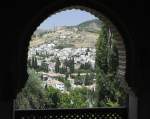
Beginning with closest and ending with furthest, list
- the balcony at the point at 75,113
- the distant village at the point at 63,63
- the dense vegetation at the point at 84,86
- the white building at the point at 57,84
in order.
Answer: the balcony at the point at 75,113 → the dense vegetation at the point at 84,86 → the white building at the point at 57,84 → the distant village at the point at 63,63

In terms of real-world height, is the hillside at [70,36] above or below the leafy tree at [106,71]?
above

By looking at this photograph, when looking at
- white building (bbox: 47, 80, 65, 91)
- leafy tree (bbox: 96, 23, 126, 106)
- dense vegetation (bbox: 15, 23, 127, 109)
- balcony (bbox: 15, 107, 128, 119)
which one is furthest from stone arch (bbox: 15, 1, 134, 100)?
leafy tree (bbox: 96, 23, 126, 106)

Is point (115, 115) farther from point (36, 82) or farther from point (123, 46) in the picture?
point (36, 82)

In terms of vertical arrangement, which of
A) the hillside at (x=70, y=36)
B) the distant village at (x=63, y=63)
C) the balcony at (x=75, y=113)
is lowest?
the balcony at (x=75, y=113)

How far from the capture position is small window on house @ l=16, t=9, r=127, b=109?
10273mm

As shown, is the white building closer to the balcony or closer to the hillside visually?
the hillside

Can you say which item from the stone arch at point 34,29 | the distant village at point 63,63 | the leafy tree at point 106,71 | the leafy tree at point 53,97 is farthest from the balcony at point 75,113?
the leafy tree at point 106,71

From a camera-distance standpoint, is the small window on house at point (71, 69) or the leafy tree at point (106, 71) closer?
the small window on house at point (71, 69)

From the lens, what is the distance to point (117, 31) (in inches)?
186

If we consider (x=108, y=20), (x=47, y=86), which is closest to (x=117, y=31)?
(x=108, y=20)

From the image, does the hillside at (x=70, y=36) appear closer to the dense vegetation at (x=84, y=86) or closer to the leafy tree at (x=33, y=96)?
the dense vegetation at (x=84, y=86)

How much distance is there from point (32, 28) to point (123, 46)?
1144 millimetres

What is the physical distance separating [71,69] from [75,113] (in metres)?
6.02

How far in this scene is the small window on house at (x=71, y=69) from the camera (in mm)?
10273
